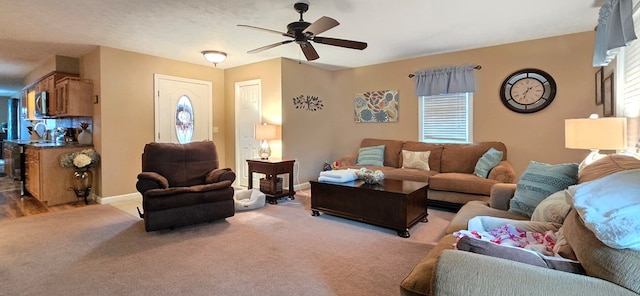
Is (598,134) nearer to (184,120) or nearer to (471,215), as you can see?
(471,215)

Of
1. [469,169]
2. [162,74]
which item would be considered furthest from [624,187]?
[162,74]

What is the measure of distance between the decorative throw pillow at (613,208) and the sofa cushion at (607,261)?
Answer: 3 centimetres

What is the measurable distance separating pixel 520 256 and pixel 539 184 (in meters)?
1.46

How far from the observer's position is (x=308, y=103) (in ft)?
18.7

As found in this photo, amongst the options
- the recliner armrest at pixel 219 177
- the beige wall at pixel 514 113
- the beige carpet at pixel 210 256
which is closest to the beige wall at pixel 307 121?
the beige wall at pixel 514 113

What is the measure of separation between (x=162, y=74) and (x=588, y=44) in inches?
241

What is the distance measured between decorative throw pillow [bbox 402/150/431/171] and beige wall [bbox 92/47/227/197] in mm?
4136

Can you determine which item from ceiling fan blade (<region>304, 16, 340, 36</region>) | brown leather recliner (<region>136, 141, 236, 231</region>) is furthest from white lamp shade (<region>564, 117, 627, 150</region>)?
brown leather recliner (<region>136, 141, 236, 231</region>)

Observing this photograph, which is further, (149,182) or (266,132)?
(266,132)

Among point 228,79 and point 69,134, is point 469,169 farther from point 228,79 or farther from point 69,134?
point 69,134

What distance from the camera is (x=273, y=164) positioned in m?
4.60

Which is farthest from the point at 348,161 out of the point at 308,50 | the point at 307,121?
the point at 308,50

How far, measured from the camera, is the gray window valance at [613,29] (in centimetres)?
231

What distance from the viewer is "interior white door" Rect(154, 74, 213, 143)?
5.16 meters
